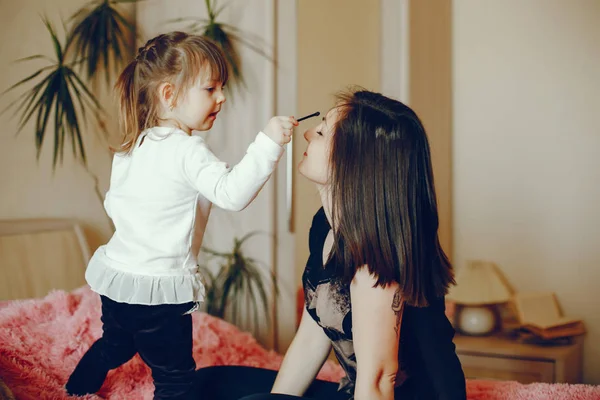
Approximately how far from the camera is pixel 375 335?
121cm

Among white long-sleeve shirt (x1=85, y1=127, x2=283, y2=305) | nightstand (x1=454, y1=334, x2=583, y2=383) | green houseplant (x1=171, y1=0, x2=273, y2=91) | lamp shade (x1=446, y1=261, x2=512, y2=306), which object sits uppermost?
green houseplant (x1=171, y1=0, x2=273, y2=91)

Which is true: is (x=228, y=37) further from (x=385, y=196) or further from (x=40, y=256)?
(x=385, y=196)

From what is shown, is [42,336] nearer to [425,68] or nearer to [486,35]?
[425,68]

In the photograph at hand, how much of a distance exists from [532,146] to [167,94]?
2.31 metres

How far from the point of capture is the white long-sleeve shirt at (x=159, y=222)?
142cm

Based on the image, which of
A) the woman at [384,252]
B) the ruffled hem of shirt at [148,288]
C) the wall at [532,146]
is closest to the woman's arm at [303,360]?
the woman at [384,252]

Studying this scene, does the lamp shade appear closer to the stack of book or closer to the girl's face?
the stack of book

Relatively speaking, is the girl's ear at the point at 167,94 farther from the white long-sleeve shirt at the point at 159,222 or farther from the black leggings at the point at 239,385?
the black leggings at the point at 239,385

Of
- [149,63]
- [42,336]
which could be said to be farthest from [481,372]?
[149,63]

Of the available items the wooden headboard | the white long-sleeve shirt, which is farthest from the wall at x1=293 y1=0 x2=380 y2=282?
the white long-sleeve shirt

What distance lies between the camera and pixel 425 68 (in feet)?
10.1

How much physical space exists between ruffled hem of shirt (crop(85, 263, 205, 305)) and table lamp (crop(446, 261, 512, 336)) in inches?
72.4

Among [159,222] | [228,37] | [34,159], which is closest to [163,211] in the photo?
[159,222]

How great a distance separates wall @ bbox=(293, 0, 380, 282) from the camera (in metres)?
3.51
